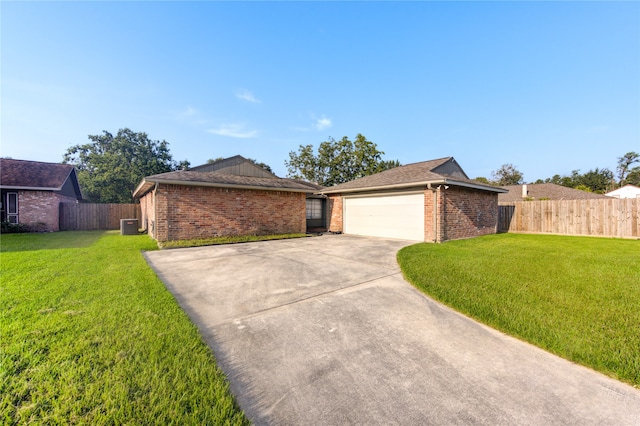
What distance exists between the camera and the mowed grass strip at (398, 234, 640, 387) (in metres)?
2.38

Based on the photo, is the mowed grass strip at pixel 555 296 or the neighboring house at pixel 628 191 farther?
the neighboring house at pixel 628 191

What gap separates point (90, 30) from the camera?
6.70 meters

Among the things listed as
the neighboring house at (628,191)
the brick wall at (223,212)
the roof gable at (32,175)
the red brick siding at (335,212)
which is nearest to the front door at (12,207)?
the roof gable at (32,175)

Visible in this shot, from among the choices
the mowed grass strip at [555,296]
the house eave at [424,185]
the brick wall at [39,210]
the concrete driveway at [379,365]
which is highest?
the house eave at [424,185]

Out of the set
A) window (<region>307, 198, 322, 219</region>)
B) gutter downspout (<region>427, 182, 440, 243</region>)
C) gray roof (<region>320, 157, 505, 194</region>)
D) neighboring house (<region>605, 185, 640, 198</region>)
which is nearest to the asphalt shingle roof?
window (<region>307, 198, 322, 219</region>)

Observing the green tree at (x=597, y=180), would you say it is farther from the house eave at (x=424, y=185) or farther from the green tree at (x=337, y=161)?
the house eave at (x=424, y=185)

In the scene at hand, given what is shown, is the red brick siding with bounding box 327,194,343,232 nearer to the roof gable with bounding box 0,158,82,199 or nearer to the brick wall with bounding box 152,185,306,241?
the brick wall with bounding box 152,185,306,241

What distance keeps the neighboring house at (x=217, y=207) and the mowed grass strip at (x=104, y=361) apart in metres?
5.64

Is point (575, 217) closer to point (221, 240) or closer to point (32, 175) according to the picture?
point (221, 240)

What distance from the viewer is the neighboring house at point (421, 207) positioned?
9320 mm

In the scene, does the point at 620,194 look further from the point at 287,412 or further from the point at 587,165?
the point at 287,412

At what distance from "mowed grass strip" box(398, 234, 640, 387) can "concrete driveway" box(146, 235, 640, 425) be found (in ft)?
0.85

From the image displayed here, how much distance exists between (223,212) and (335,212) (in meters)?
6.25

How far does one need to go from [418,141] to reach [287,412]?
2137 centimetres
